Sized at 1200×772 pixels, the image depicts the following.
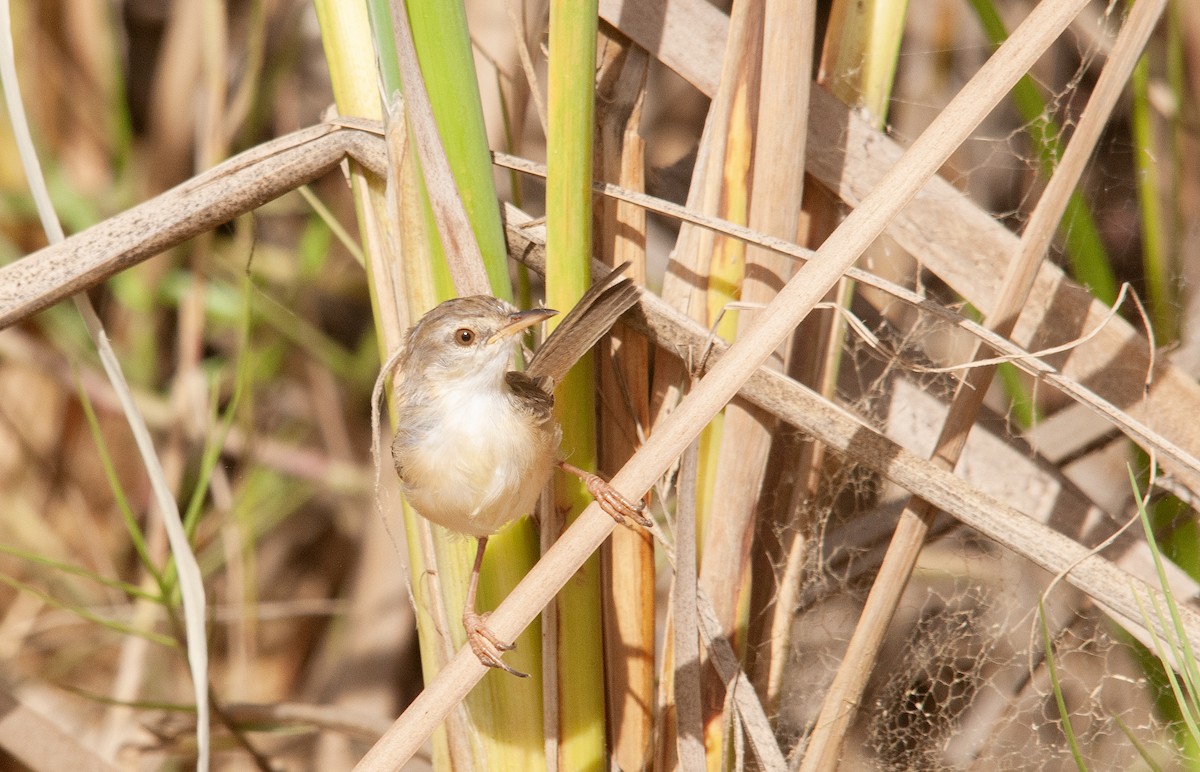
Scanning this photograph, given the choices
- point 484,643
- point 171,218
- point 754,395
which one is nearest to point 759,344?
point 754,395

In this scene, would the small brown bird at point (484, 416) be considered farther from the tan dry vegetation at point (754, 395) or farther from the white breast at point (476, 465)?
the tan dry vegetation at point (754, 395)

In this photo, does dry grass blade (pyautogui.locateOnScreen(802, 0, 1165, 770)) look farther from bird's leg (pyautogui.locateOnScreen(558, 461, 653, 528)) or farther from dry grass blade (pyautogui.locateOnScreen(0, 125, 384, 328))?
dry grass blade (pyautogui.locateOnScreen(0, 125, 384, 328))

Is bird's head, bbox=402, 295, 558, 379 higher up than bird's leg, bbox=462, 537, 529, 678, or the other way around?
bird's head, bbox=402, 295, 558, 379

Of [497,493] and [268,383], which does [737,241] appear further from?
[268,383]

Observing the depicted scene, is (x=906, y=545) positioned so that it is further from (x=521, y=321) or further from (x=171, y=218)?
(x=171, y=218)

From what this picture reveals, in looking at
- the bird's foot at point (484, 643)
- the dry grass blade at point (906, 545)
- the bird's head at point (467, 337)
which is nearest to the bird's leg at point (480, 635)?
the bird's foot at point (484, 643)

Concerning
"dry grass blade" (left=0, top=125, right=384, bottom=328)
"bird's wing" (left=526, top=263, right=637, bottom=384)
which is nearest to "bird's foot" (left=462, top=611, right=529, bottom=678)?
"bird's wing" (left=526, top=263, right=637, bottom=384)

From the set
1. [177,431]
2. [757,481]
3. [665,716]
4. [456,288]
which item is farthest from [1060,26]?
[177,431]
